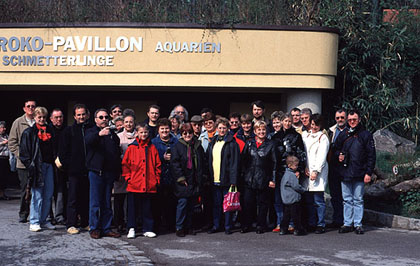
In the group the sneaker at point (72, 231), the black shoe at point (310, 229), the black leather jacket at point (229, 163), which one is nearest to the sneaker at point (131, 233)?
the sneaker at point (72, 231)

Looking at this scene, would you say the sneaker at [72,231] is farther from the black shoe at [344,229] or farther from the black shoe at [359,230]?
the black shoe at [359,230]

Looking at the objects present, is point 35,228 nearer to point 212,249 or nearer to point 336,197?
point 212,249

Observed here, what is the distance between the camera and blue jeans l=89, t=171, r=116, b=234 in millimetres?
9086

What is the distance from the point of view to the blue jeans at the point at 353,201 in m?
9.73

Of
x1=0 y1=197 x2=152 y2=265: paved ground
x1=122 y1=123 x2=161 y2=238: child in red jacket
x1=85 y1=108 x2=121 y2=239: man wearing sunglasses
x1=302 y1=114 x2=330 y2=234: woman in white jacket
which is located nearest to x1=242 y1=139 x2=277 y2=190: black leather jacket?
x1=302 y1=114 x2=330 y2=234: woman in white jacket

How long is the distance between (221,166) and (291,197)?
3.73 ft

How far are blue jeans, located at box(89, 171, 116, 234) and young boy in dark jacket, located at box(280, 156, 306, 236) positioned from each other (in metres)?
2.54

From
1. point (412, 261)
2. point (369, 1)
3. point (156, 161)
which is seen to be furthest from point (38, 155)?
point (369, 1)

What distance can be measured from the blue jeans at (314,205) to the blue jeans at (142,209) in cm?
242

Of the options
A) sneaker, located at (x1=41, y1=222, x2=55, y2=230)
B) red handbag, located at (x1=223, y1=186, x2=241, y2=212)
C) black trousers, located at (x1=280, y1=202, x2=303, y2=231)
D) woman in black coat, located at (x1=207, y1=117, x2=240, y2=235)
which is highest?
woman in black coat, located at (x1=207, y1=117, x2=240, y2=235)

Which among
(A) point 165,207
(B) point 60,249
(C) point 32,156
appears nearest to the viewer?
(B) point 60,249

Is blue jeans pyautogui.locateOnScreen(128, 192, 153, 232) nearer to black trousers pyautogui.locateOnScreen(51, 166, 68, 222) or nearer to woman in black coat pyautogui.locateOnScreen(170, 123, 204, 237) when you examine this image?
woman in black coat pyautogui.locateOnScreen(170, 123, 204, 237)

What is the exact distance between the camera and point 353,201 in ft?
32.3

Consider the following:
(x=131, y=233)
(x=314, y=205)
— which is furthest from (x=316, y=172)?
(x=131, y=233)
